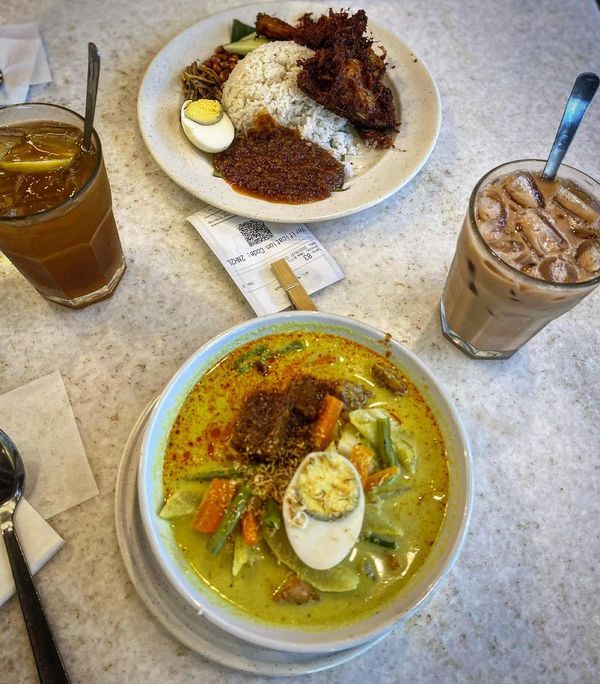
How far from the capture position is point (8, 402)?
1.50 meters

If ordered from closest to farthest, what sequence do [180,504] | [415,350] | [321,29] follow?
1. [180,504]
2. [415,350]
3. [321,29]

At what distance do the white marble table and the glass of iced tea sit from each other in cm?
24

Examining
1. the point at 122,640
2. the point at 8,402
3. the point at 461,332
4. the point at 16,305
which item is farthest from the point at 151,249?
the point at 122,640

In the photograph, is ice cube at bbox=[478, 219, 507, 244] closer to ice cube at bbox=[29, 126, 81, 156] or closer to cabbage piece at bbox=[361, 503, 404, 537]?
cabbage piece at bbox=[361, 503, 404, 537]

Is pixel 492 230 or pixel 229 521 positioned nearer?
pixel 229 521

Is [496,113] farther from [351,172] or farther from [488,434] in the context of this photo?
[488,434]

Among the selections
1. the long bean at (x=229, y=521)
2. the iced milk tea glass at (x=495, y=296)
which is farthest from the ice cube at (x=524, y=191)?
the long bean at (x=229, y=521)

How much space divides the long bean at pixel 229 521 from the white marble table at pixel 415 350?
243 millimetres

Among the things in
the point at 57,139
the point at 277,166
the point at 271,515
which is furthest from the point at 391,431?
the point at 57,139

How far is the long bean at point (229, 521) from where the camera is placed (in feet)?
4.06

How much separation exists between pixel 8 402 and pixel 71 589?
531 millimetres

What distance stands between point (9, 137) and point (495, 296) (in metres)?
1.35

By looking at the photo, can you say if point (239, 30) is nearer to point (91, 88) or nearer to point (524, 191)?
point (91, 88)

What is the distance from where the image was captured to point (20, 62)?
2.14m
